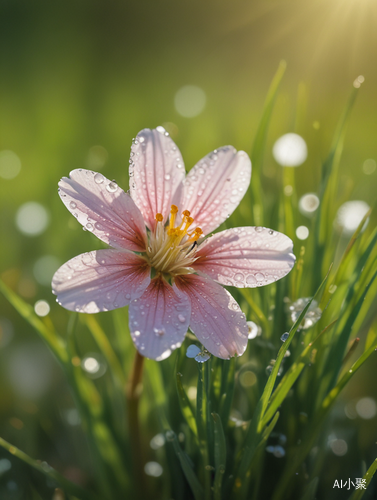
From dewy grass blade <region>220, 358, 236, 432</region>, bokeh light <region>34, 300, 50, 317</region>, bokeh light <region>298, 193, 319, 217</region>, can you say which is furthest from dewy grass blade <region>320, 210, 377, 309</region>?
bokeh light <region>34, 300, 50, 317</region>

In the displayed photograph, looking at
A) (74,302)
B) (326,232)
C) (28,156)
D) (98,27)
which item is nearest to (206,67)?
(98,27)

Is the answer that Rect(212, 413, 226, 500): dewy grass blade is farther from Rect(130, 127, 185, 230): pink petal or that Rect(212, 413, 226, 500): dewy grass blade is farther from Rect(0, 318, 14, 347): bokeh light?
Rect(0, 318, 14, 347): bokeh light

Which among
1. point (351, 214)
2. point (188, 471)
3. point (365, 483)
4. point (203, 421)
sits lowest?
point (365, 483)

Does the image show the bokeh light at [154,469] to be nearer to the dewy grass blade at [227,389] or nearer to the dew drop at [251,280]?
the dewy grass blade at [227,389]

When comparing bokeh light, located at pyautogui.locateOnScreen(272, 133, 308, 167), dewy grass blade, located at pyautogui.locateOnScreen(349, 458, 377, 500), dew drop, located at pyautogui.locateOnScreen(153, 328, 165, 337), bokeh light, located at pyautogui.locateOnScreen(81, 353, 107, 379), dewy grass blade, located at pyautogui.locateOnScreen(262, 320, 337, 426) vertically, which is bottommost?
dewy grass blade, located at pyautogui.locateOnScreen(349, 458, 377, 500)

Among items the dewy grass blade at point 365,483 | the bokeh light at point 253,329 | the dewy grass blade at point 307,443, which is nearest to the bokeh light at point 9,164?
the bokeh light at point 253,329

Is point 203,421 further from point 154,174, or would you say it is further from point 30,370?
point 30,370

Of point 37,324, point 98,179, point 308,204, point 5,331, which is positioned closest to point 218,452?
point 37,324
